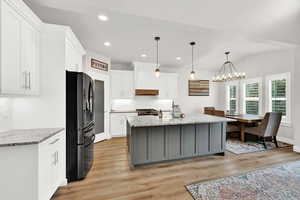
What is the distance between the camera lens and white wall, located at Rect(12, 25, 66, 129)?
2006 mm

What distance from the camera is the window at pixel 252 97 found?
484 centimetres

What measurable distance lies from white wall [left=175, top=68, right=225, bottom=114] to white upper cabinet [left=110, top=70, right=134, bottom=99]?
2136 mm

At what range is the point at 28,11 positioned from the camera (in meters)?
1.69

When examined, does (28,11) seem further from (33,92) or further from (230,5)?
(230,5)

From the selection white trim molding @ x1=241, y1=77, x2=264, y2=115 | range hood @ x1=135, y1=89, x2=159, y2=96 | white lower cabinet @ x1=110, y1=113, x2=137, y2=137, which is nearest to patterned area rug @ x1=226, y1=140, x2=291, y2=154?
white trim molding @ x1=241, y1=77, x2=264, y2=115

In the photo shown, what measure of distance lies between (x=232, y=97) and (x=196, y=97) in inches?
61.0

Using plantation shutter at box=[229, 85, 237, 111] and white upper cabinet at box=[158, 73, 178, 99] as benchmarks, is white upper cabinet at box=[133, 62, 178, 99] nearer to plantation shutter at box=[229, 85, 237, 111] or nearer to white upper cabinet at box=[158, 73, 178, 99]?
white upper cabinet at box=[158, 73, 178, 99]

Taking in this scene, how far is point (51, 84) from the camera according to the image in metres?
2.02

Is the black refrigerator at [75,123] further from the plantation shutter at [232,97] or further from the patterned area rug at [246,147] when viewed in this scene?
the plantation shutter at [232,97]

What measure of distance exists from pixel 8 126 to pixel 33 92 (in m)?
0.58

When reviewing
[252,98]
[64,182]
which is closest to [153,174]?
[64,182]

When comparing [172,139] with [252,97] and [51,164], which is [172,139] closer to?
[51,164]

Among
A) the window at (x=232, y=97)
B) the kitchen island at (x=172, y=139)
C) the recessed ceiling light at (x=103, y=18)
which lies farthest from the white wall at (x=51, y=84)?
the window at (x=232, y=97)

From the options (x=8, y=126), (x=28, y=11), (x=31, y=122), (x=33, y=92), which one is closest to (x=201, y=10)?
(x=28, y=11)
